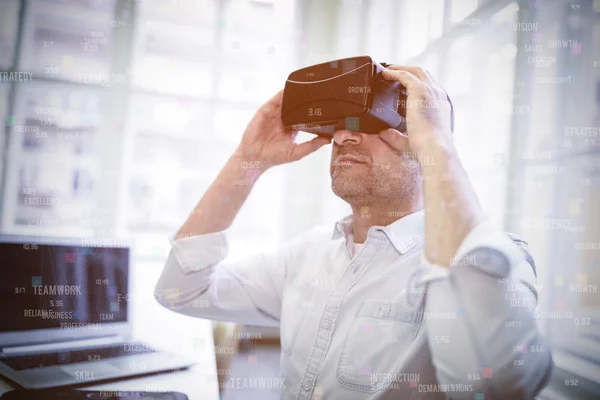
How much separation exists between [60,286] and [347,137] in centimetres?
80

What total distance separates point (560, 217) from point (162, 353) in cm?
99

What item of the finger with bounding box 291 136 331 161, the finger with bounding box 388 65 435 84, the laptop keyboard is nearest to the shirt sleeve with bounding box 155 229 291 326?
the laptop keyboard

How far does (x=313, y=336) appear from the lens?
82 centimetres

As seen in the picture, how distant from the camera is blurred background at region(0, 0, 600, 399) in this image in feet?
2.73

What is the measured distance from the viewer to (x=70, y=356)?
33.8 inches

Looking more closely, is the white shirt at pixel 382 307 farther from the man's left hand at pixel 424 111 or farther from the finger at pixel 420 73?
the finger at pixel 420 73

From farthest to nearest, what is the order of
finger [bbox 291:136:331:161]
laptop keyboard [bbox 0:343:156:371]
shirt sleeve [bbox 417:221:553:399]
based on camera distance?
finger [bbox 291:136:331:161] < laptop keyboard [bbox 0:343:156:371] < shirt sleeve [bbox 417:221:553:399]

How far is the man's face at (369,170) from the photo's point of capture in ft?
2.83

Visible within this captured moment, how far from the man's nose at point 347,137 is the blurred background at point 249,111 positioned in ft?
1.21

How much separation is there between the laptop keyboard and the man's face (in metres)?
0.63

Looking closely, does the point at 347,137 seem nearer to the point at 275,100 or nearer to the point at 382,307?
the point at 275,100

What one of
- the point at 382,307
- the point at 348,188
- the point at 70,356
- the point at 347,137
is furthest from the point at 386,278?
the point at 70,356

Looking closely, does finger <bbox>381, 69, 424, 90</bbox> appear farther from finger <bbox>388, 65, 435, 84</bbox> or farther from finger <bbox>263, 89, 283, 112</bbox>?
finger <bbox>263, 89, 283, 112</bbox>

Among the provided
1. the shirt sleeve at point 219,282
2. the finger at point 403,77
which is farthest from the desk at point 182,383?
the finger at point 403,77
